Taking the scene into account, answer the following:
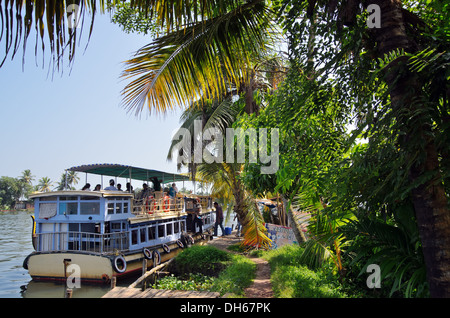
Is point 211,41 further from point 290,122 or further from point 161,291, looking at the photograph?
point 161,291

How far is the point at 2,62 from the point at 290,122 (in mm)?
3758

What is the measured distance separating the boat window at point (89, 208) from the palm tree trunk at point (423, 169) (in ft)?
41.3

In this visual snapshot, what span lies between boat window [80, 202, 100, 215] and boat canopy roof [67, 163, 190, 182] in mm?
2434

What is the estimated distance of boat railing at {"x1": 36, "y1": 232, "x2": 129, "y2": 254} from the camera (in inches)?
525

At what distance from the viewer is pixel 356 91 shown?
4500 mm

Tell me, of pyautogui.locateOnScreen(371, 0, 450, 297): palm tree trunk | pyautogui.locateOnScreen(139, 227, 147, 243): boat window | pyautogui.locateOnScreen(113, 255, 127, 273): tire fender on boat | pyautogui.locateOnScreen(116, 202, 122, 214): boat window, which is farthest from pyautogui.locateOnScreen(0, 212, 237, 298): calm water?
pyautogui.locateOnScreen(371, 0, 450, 297): palm tree trunk

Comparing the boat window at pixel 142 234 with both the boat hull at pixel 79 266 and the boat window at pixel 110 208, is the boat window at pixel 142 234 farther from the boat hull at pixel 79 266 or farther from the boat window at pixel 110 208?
the boat window at pixel 110 208

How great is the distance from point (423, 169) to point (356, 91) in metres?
1.83

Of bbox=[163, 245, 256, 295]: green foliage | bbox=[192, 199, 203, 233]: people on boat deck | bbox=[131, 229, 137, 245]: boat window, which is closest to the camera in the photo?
bbox=[163, 245, 256, 295]: green foliage

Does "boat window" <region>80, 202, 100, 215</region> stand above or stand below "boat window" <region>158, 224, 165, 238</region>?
above

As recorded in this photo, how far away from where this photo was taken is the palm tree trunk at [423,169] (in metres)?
2.84

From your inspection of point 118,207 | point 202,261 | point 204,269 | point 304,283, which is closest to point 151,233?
point 118,207

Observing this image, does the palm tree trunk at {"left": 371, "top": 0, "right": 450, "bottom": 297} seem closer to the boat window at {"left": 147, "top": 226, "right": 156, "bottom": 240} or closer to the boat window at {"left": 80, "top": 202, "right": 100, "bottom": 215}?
the boat window at {"left": 80, "top": 202, "right": 100, "bottom": 215}

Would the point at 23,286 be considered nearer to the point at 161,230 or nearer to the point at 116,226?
the point at 116,226
